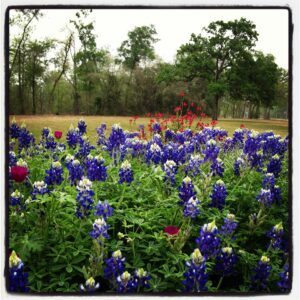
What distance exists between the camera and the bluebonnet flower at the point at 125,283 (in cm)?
178

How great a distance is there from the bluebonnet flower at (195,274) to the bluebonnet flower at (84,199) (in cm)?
54

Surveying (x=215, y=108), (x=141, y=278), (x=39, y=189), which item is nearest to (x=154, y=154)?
(x=215, y=108)

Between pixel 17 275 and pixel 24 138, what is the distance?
77cm

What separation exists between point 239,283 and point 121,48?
140cm

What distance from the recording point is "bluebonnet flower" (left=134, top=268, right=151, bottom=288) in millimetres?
1810

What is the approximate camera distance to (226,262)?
188cm

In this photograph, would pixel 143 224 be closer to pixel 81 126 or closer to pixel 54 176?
pixel 54 176

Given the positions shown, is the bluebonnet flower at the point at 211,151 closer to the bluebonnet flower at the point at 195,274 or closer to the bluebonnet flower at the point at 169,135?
the bluebonnet flower at the point at 169,135

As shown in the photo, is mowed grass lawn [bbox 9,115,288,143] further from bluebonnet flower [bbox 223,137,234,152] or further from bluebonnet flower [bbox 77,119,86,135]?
bluebonnet flower [bbox 223,137,234,152]

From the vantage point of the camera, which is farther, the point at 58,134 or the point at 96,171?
the point at 58,134

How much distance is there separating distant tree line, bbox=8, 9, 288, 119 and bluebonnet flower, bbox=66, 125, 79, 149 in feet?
0.65

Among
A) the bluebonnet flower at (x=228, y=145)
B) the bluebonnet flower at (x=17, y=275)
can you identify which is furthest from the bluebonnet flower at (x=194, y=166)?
the bluebonnet flower at (x=17, y=275)

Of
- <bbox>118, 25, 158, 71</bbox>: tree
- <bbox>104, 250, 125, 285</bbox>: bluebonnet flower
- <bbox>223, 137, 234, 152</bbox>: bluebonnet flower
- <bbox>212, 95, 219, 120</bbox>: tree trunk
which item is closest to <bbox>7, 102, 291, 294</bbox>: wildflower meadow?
<bbox>104, 250, 125, 285</bbox>: bluebonnet flower
